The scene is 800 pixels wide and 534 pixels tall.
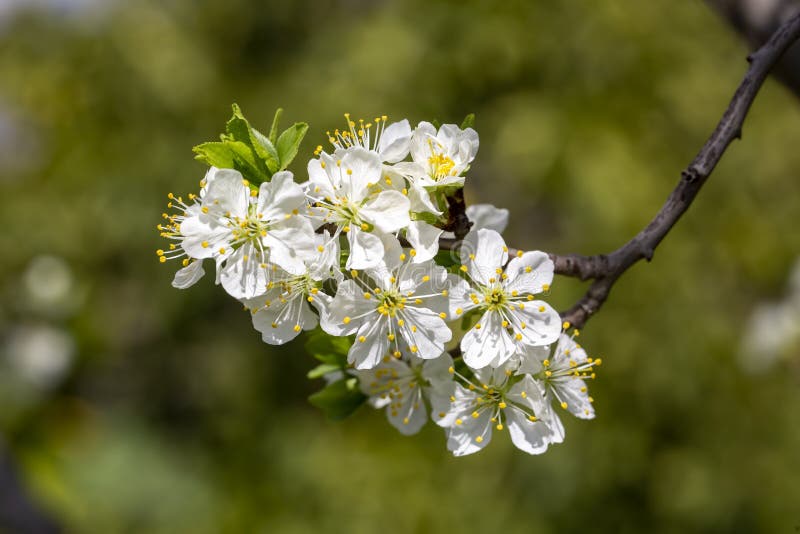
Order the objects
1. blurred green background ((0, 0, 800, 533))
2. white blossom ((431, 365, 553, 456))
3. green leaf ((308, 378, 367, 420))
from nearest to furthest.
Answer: white blossom ((431, 365, 553, 456)) < green leaf ((308, 378, 367, 420)) < blurred green background ((0, 0, 800, 533))

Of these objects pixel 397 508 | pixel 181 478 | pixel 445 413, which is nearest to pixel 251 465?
pixel 181 478

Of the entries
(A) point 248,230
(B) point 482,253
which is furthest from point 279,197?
(B) point 482,253

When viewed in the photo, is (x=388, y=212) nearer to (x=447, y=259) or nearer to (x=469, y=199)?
(x=447, y=259)

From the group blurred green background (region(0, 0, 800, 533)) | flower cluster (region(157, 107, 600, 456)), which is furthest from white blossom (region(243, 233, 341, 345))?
blurred green background (region(0, 0, 800, 533))

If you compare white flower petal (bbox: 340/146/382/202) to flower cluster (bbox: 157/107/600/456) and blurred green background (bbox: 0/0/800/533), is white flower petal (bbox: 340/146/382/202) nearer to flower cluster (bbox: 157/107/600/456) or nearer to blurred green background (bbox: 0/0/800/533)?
flower cluster (bbox: 157/107/600/456)

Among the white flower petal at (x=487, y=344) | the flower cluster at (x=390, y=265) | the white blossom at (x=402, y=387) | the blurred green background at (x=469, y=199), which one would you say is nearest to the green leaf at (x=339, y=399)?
the white blossom at (x=402, y=387)
